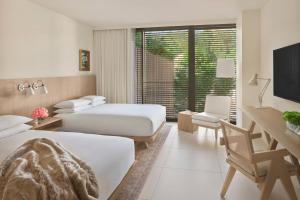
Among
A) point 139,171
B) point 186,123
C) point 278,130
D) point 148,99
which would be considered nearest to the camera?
point 278,130

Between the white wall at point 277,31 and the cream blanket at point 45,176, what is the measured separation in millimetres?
2456

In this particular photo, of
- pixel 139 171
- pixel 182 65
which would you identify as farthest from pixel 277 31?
pixel 139 171

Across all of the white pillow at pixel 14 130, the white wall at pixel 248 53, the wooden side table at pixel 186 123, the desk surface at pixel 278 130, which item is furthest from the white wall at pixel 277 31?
the white pillow at pixel 14 130

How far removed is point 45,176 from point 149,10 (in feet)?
12.2

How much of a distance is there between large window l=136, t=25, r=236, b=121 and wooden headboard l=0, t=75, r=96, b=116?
1.41 meters

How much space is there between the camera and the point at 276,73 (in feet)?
10.9

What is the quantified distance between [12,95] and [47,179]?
2.53m

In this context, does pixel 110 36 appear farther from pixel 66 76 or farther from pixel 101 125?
pixel 101 125

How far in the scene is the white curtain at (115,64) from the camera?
18.8 feet

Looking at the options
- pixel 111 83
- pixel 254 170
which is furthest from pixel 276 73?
pixel 111 83

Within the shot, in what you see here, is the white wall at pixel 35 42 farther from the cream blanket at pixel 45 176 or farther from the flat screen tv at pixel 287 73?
the flat screen tv at pixel 287 73

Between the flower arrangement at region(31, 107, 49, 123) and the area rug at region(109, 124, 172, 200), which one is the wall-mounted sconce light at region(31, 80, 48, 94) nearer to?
the flower arrangement at region(31, 107, 49, 123)

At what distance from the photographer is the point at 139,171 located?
303 cm

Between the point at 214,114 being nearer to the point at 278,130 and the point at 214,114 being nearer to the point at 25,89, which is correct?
the point at 278,130
